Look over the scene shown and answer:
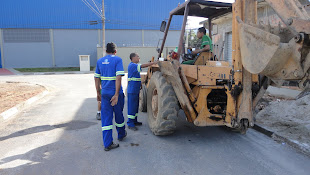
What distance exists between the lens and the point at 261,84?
11.6 ft

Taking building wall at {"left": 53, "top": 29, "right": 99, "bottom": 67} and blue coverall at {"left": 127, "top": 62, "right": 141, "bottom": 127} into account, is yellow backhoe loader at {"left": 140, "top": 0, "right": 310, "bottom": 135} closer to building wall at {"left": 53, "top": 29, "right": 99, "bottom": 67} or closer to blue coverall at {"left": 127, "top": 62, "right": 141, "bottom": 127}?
blue coverall at {"left": 127, "top": 62, "right": 141, "bottom": 127}

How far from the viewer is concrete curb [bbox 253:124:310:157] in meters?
4.07

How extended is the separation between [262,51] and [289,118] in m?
4.06

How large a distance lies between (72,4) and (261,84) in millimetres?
35741

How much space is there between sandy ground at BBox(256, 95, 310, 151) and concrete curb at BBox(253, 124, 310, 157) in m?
0.04

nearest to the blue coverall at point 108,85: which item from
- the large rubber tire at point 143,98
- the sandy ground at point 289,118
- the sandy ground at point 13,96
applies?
the large rubber tire at point 143,98

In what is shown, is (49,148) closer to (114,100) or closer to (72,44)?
(114,100)

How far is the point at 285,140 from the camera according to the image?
454 cm

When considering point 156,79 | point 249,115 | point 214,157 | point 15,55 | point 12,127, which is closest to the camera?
point 249,115

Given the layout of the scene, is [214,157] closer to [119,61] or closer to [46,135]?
[119,61]

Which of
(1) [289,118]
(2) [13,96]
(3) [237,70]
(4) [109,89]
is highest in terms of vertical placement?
(3) [237,70]

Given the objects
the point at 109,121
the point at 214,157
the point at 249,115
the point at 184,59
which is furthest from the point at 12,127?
the point at 249,115

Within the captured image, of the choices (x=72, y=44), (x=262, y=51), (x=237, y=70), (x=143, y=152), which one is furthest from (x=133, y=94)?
(x=72, y=44)

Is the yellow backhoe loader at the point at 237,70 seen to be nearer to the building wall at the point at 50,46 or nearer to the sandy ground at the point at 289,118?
the sandy ground at the point at 289,118
